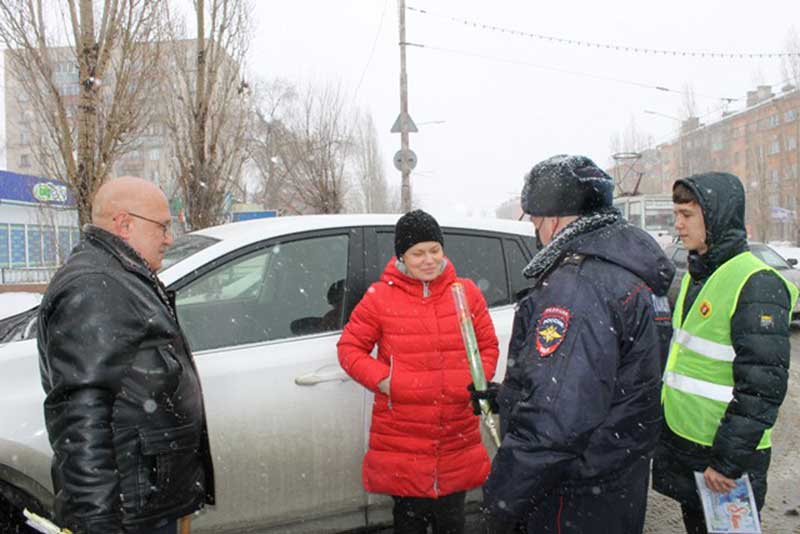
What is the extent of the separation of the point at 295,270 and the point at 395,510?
1.19 meters

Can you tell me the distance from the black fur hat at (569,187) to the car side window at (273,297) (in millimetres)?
1398

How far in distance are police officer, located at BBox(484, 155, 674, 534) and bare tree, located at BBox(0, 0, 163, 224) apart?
312 inches

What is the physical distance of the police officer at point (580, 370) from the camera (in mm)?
1609

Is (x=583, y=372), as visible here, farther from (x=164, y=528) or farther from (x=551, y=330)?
(x=164, y=528)

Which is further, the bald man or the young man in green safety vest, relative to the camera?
the young man in green safety vest

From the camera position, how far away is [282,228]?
3041mm

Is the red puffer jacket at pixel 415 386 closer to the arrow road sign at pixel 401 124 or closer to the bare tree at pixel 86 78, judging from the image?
the bare tree at pixel 86 78

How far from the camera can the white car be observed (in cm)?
246

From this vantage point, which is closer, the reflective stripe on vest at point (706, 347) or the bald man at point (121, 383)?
the bald man at point (121, 383)

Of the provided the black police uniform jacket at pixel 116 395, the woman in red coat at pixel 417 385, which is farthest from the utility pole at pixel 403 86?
the black police uniform jacket at pixel 116 395

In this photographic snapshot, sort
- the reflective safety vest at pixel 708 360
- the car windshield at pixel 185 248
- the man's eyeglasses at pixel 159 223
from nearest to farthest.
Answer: the man's eyeglasses at pixel 159 223 → the reflective safety vest at pixel 708 360 → the car windshield at pixel 185 248

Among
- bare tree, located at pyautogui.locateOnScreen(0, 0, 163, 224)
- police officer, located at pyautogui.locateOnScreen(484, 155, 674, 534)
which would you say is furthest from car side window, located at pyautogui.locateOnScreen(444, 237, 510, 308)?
bare tree, located at pyautogui.locateOnScreen(0, 0, 163, 224)

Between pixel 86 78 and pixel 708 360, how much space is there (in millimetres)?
8264

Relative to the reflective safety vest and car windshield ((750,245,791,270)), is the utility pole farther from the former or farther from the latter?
the reflective safety vest
